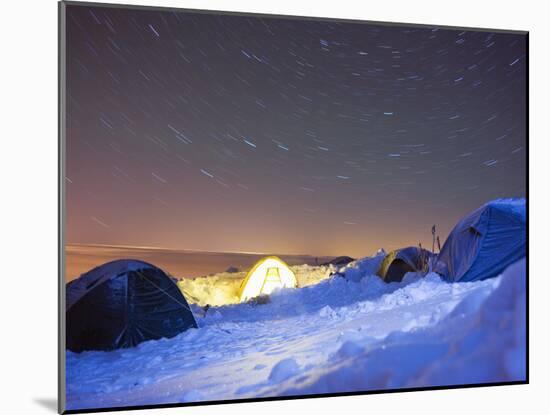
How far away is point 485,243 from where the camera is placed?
470cm

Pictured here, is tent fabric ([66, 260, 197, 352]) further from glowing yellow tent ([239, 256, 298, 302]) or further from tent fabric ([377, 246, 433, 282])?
tent fabric ([377, 246, 433, 282])

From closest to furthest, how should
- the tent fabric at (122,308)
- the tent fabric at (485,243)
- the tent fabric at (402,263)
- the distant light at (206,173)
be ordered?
the tent fabric at (122,308) → the distant light at (206,173) → the tent fabric at (402,263) → the tent fabric at (485,243)

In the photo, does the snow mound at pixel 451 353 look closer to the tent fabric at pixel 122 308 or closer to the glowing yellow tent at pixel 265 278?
the glowing yellow tent at pixel 265 278

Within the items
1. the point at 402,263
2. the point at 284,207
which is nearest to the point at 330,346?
the point at 402,263

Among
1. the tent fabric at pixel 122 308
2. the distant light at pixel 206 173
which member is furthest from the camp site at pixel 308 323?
the distant light at pixel 206 173

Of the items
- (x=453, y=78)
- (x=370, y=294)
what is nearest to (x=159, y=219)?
(x=370, y=294)

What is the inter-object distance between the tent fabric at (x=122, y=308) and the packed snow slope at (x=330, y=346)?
Answer: 0.06 meters

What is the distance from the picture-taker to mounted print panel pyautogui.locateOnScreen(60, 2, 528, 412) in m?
4.13

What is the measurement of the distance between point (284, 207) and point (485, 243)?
1335 mm

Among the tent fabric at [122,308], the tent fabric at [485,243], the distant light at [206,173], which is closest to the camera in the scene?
the tent fabric at [122,308]

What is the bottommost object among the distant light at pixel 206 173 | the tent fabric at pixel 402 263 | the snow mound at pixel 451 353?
the snow mound at pixel 451 353

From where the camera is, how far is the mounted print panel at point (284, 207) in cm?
413

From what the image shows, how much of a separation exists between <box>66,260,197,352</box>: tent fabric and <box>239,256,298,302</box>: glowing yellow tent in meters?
0.36

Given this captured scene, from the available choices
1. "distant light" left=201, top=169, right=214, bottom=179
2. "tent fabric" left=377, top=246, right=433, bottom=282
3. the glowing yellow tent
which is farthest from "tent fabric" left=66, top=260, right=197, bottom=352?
"tent fabric" left=377, top=246, right=433, bottom=282
